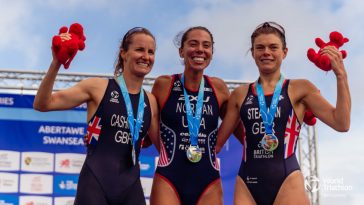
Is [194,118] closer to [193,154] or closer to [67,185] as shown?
[193,154]

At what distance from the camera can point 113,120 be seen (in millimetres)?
3529

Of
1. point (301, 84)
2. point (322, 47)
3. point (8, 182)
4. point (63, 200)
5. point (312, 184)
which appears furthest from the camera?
point (312, 184)

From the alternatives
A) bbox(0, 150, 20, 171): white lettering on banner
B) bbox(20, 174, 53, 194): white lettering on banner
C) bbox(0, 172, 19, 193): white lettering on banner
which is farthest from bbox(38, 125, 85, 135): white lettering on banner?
bbox(0, 172, 19, 193): white lettering on banner

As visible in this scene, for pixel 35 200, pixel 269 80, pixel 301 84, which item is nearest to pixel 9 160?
pixel 35 200

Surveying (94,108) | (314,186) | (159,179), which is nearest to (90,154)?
(94,108)

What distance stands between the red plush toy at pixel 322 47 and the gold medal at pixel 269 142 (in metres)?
0.61

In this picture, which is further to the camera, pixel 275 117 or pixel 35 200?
pixel 35 200

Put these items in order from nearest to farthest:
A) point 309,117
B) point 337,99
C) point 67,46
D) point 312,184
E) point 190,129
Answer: point 67,46
point 337,99
point 190,129
point 309,117
point 312,184

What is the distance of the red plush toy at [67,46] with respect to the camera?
3.22 meters

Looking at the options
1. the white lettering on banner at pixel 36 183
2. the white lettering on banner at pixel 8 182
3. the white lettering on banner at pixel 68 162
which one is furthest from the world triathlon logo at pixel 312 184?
the white lettering on banner at pixel 8 182

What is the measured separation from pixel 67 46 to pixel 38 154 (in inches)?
188

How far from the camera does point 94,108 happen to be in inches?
141

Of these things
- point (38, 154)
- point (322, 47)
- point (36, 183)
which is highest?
point (322, 47)

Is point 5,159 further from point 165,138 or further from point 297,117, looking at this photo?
point 297,117
